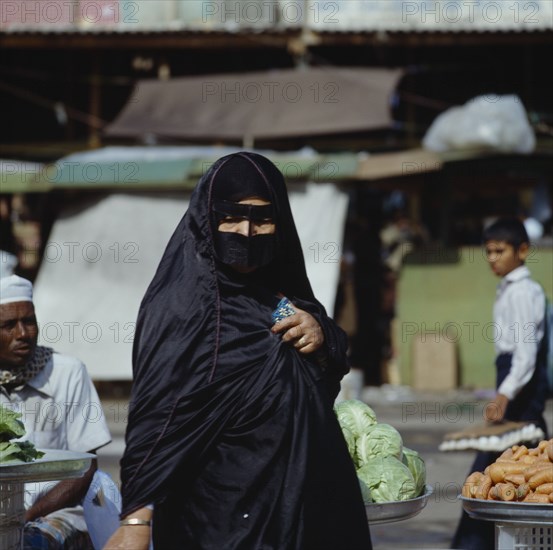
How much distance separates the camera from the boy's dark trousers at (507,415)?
657cm

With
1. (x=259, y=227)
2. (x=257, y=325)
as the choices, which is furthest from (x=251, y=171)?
(x=257, y=325)

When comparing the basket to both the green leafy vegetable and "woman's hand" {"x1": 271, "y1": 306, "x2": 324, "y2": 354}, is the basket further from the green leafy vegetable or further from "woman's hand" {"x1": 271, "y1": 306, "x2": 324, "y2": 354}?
the green leafy vegetable

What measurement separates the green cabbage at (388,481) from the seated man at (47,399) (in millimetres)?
1148

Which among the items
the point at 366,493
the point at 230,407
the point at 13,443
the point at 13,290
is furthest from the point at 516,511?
the point at 13,290

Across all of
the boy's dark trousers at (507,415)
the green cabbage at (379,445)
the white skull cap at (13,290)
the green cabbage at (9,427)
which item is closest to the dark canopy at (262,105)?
the boy's dark trousers at (507,415)

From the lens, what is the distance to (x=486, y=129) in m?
13.9

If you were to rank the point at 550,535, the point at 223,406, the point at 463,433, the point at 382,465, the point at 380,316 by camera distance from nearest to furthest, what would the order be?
the point at 223,406 < the point at 550,535 < the point at 382,465 < the point at 463,433 < the point at 380,316

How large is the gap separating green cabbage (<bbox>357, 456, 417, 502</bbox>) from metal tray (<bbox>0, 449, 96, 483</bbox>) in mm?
1021

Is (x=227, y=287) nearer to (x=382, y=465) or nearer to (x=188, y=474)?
(x=188, y=474)

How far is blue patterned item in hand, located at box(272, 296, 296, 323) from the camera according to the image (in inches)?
148

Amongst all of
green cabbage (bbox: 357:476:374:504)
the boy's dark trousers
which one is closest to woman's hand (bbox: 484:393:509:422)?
the boy's dark trousers

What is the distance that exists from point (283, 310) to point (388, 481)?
47.6 inches

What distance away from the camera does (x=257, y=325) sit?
12.2ft

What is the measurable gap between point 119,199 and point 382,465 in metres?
10.7
